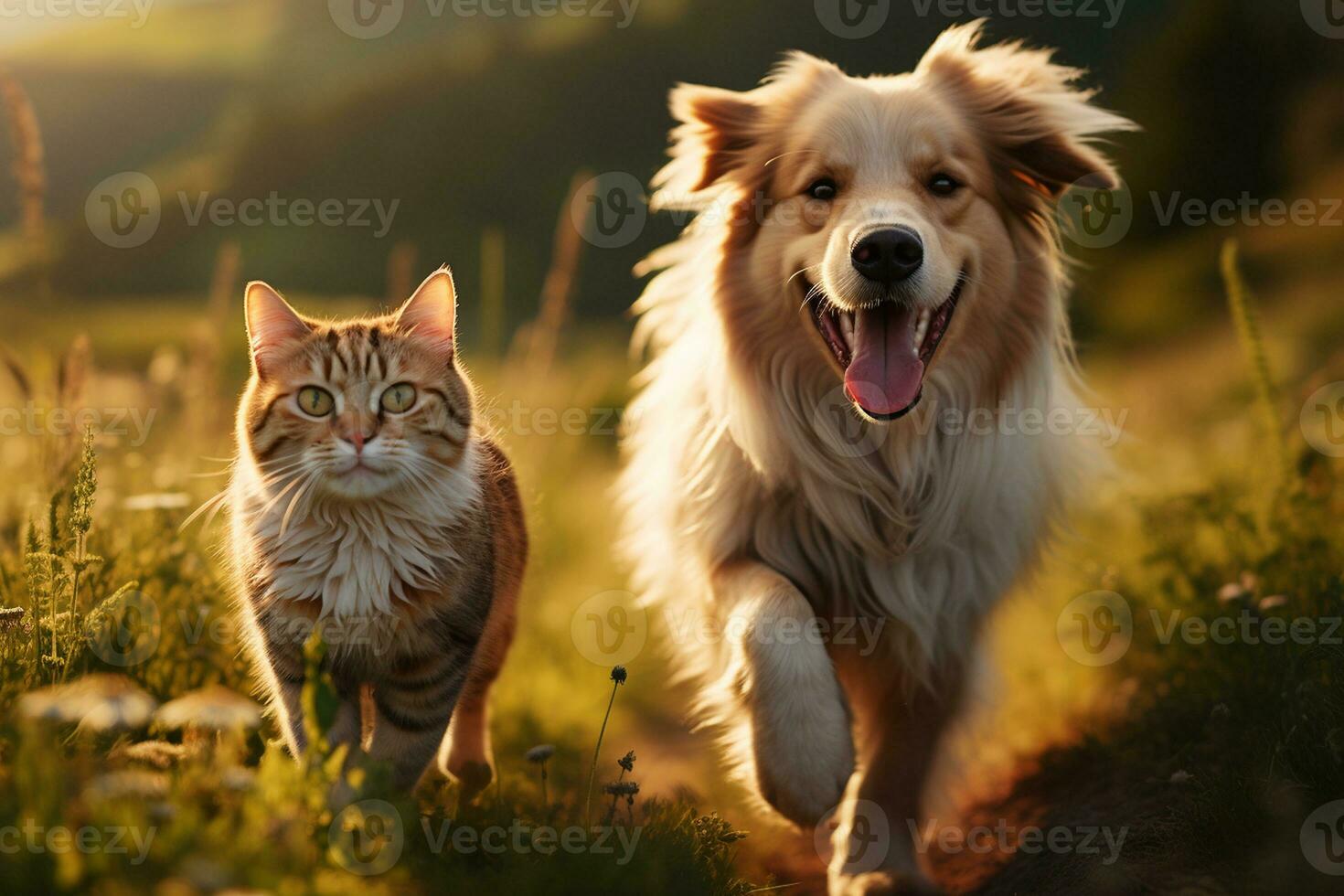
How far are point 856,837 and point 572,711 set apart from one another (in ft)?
4.90

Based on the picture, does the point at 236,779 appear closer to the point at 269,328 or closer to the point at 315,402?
the point at 315,402

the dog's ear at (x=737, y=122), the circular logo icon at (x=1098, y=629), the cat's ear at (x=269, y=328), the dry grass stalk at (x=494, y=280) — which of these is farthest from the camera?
the dry grass stalk at (x=494, y=280)

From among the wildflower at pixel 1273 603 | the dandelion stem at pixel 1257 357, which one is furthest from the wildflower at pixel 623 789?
the dandelion stem at pixel 1257 357

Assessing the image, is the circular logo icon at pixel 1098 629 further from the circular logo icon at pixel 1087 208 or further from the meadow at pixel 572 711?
the circular logo icon at pixel 1087 208

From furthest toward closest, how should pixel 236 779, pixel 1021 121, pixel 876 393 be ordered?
pixel 1021 121 < pixel 876 393 < pixel 236 779

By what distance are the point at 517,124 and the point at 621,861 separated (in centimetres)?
1563

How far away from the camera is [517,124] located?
55.3 ft

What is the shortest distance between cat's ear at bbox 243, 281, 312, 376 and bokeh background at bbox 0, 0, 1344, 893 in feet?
2.36

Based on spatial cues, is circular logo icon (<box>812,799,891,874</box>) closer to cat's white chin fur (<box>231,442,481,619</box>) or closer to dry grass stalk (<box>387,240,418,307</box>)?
cat's white chin fur (<box>231,442,481,619</box>)

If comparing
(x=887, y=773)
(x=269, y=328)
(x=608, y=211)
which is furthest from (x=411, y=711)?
(x=608, y=211)

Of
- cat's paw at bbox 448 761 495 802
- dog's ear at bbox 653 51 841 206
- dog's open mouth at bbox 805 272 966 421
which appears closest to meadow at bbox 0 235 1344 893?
cat's paw at bbox 448 761 495 802

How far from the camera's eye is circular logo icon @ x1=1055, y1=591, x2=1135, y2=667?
436cm

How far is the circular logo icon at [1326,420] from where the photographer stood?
450 centimetres

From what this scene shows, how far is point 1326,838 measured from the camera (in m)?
2.65
